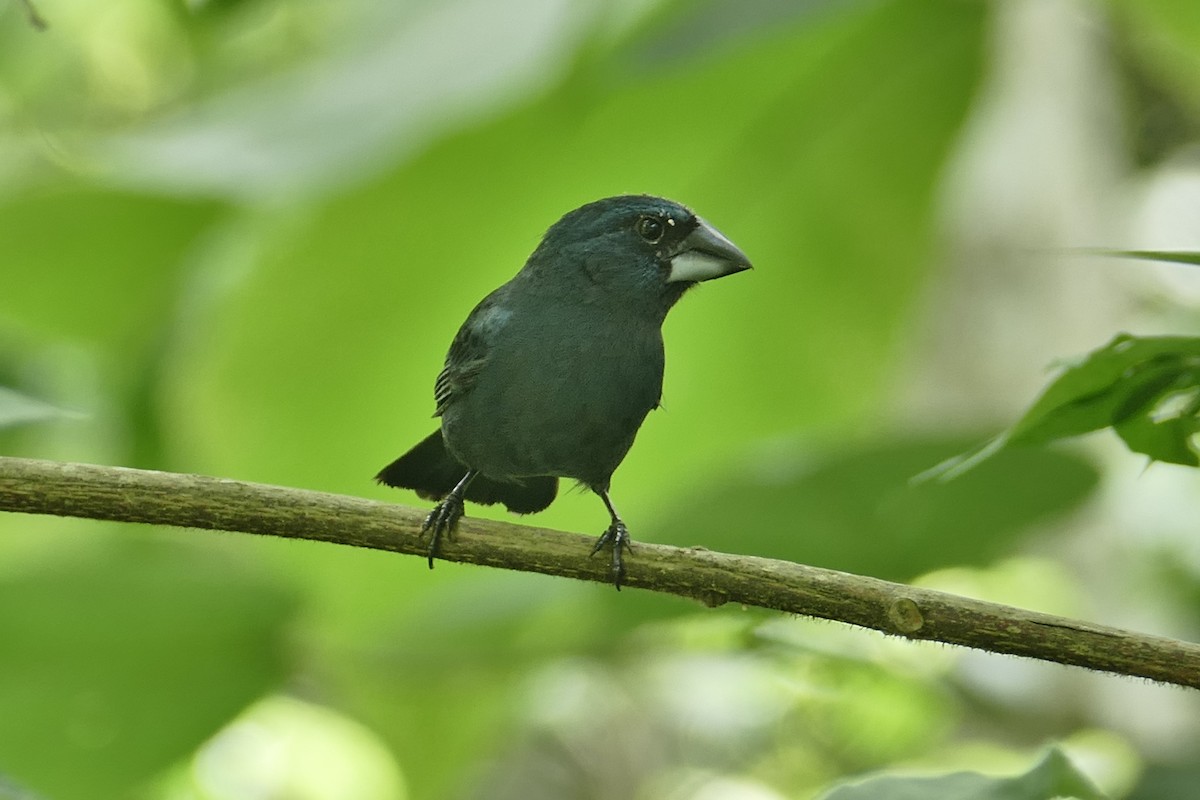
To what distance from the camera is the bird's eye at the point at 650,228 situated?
2549 mm

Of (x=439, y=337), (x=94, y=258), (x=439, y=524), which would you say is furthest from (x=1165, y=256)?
(x=94, y=258)

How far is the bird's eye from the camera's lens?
255 centimetres

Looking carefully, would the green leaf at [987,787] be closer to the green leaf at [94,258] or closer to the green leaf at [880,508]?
the green leaf at [880,508]

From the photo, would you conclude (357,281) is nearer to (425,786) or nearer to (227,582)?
(227,582)

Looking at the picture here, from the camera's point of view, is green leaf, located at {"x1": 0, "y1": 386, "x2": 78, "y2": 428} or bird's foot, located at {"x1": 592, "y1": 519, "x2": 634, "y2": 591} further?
bird's foot, located at {"x1": 592, "y1": 519, "x2": 634, "y2": 591}

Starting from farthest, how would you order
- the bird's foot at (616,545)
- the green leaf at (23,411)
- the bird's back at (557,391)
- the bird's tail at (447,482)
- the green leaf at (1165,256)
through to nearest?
1. the bird's tail at (447,482)
2. the bird's back at (557,391)
3. the bird's foot at (616,545)
4. the green leaf at (23,411)
5. the green leaf at (1165,256)

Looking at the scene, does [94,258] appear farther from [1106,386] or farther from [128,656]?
[1106,386]

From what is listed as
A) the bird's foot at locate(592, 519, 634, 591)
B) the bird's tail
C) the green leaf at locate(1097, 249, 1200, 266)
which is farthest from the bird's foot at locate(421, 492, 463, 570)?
the green leaf at locate(1097, 249, 1200, 266)

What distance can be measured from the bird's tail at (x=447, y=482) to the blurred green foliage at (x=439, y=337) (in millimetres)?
190

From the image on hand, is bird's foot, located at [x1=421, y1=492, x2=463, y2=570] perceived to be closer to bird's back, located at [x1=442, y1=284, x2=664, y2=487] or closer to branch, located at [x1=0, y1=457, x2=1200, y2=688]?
branch, located at [x1=0, y1=457, x2=1200, y2=688]

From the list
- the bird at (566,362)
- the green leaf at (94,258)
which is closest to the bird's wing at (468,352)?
the bird at (566,362)

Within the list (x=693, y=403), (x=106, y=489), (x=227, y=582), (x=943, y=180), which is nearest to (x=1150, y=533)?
(x=943, y=180)

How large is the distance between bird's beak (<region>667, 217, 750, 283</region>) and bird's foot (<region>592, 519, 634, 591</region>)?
525 mm

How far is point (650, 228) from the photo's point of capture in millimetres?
2561
